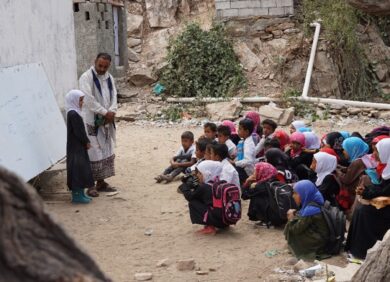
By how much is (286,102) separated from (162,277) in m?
9.08

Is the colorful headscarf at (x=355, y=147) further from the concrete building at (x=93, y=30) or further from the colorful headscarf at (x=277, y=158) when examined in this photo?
the concrete building at (x=93, y=30)

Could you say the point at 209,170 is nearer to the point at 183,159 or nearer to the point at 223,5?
the point at 183,159

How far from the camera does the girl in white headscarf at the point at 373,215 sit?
4.86m

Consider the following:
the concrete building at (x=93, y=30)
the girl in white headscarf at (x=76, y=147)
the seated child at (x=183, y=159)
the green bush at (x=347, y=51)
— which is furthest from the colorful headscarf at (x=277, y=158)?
the concrete building at (x=93, y=30)

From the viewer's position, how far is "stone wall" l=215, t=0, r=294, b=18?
1539 centimetres

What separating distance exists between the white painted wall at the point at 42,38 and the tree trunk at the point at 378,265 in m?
4.19

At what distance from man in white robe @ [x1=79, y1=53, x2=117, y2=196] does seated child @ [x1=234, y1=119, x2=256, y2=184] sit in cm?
142

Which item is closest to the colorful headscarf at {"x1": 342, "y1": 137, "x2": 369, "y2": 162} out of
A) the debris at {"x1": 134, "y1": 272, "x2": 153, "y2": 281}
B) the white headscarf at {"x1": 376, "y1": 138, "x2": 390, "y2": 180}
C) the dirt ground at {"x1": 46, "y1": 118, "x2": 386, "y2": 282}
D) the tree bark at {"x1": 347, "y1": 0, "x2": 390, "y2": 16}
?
the dirt ground at {"x1": 46, "y1": 118, "x2": 386, "y2": 282}

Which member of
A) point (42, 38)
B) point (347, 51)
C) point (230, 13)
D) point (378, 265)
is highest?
point (230, 13)

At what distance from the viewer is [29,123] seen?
7.01m

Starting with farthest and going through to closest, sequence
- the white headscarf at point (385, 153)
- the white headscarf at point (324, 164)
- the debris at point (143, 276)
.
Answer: the white headscarf at point (324, 164) → the white headscarf at point (385, 153) → the debris at point (143, 276)

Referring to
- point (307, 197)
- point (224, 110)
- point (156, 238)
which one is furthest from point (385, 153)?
point (224, 110)

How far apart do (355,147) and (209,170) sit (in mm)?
1424

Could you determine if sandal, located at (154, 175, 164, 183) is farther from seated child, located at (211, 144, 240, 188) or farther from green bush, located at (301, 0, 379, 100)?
green bush, located at (301, 0, 379, 100)
